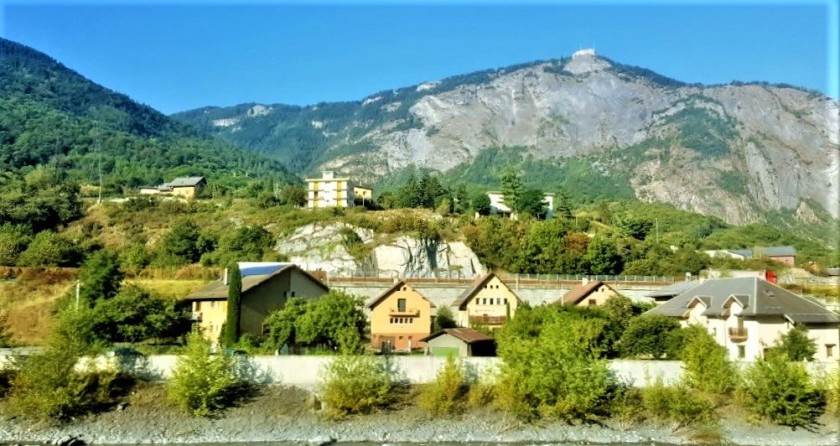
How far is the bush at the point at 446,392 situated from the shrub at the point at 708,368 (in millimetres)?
10921

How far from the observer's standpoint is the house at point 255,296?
42.4m

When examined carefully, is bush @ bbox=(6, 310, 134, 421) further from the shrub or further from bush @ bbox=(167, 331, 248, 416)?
the shrub

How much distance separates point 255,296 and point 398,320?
9195mm

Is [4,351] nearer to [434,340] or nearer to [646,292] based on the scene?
[434,340]

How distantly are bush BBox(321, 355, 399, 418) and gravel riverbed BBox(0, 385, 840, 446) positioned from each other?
0.51m

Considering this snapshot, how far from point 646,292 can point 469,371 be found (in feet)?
95.6

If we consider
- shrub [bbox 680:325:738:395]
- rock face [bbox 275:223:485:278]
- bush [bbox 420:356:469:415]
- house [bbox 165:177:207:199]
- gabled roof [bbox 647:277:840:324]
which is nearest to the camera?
bush [bbox 420:356:469:415]

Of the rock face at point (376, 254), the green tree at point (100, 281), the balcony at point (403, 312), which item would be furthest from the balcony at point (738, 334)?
the green tree at point (100, 281)

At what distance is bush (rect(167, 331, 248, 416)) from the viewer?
30812 mm

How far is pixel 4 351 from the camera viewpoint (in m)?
32.9

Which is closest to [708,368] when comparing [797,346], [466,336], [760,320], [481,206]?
[797,346]

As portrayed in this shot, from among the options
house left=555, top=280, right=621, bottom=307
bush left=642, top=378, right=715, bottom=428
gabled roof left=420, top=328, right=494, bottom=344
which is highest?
house left=555, top=280, right=621, bottom=307

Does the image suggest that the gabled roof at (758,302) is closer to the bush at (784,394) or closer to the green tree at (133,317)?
the bush at (784,394)

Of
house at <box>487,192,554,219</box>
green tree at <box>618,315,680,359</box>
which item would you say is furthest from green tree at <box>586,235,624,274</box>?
green tree at <box>618,315,680,359</box>
